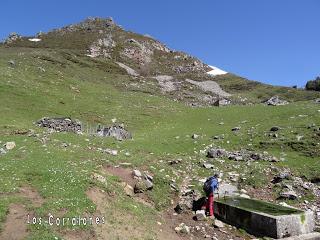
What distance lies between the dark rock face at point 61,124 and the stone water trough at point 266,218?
20367 mm

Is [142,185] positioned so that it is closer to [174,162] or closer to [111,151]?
[174,162]

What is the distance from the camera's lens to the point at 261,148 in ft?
112

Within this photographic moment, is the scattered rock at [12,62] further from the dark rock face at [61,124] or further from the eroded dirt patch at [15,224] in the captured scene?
the eroded dirt patch at [15,224]

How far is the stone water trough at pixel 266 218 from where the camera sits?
18172mm

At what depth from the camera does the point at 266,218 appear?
731 inches

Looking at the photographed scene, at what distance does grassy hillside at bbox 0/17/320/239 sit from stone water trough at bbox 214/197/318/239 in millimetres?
877

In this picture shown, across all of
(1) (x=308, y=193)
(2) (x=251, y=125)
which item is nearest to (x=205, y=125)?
(2) (x=251, y=125)

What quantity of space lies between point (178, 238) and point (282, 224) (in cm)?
444

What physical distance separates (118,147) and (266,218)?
15.8 m

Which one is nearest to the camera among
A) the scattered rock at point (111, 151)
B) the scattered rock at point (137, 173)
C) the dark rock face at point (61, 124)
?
the scattered rock at point (137, 173)

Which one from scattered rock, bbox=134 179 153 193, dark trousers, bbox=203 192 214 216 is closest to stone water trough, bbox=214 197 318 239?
dark trousers, bbox=203 192 214 216

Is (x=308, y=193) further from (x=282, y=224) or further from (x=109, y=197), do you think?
(x=109, y=197)

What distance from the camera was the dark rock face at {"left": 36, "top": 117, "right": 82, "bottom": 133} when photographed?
125 ft

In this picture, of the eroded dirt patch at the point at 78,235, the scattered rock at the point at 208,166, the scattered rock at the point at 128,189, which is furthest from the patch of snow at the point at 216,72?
the eroded dirt patch at the point at 78,235
